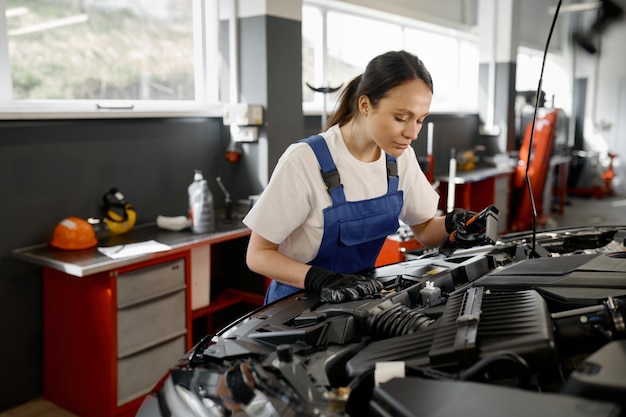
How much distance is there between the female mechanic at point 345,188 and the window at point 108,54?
1.76m

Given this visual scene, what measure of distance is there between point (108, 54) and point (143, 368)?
5.59ft

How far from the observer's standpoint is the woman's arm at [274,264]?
1590 millimetres

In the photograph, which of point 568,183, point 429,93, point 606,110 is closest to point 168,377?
point 429,93

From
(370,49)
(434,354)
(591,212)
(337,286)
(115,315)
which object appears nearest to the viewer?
(434,354)

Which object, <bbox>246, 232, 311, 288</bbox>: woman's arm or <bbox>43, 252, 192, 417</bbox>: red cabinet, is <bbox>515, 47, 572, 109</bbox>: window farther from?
<bbox>246, 232, 311, 288</bbox>: woman's arm

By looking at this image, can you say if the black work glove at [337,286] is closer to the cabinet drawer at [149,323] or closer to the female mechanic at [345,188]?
the female mechanic at [345,188]

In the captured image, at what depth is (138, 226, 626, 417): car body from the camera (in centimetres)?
77

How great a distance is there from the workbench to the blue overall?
1003 millimetres

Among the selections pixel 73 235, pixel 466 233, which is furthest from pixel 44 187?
pixel 466 233

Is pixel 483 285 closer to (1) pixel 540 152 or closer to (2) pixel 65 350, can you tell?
(2) pixel 65 350

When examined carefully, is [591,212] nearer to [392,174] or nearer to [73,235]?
[392,174]

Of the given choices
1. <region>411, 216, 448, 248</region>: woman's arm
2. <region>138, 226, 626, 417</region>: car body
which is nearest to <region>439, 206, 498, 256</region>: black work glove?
<region>411, 216, 448, 248</region>: woman's arm

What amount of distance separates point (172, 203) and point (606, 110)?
8446 mm

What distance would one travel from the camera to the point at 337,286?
4.58 feet
